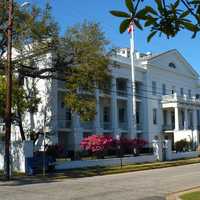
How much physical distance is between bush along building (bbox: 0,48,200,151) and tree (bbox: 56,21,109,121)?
270 inches

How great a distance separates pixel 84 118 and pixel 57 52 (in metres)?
5.15

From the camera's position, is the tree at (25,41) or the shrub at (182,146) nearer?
the tree at (25,41)

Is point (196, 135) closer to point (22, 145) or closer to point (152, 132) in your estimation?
point (152, 132)

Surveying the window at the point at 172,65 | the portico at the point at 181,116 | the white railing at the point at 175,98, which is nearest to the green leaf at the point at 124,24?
the portico at the point at 181,116

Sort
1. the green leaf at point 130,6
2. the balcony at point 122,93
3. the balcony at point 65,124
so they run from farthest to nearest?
the balcony at point 122,93 → the balcony at point 65,124 → the green leaf at point 130,6

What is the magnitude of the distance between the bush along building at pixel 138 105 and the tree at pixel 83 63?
6863 millimetres

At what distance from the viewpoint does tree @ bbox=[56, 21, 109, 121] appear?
32.3 m

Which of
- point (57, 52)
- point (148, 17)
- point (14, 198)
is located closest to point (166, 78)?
point (57, 52)

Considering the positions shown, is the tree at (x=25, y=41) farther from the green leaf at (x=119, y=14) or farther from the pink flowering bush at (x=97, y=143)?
the green leaf at (x=119, y=14)

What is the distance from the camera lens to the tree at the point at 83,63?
1271 inches

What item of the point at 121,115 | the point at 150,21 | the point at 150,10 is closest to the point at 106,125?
the point at 121,115

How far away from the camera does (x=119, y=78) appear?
52.5 metres

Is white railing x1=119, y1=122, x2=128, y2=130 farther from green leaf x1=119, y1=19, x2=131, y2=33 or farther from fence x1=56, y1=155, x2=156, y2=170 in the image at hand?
green leaf x1=119, y1=19, x2=131, y2=33

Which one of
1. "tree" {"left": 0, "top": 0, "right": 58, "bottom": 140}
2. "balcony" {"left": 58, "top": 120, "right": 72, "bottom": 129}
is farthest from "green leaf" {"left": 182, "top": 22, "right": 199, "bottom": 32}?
"balcony" {"left": 58, "top": 120, "right": 72, "bottom": 129}
